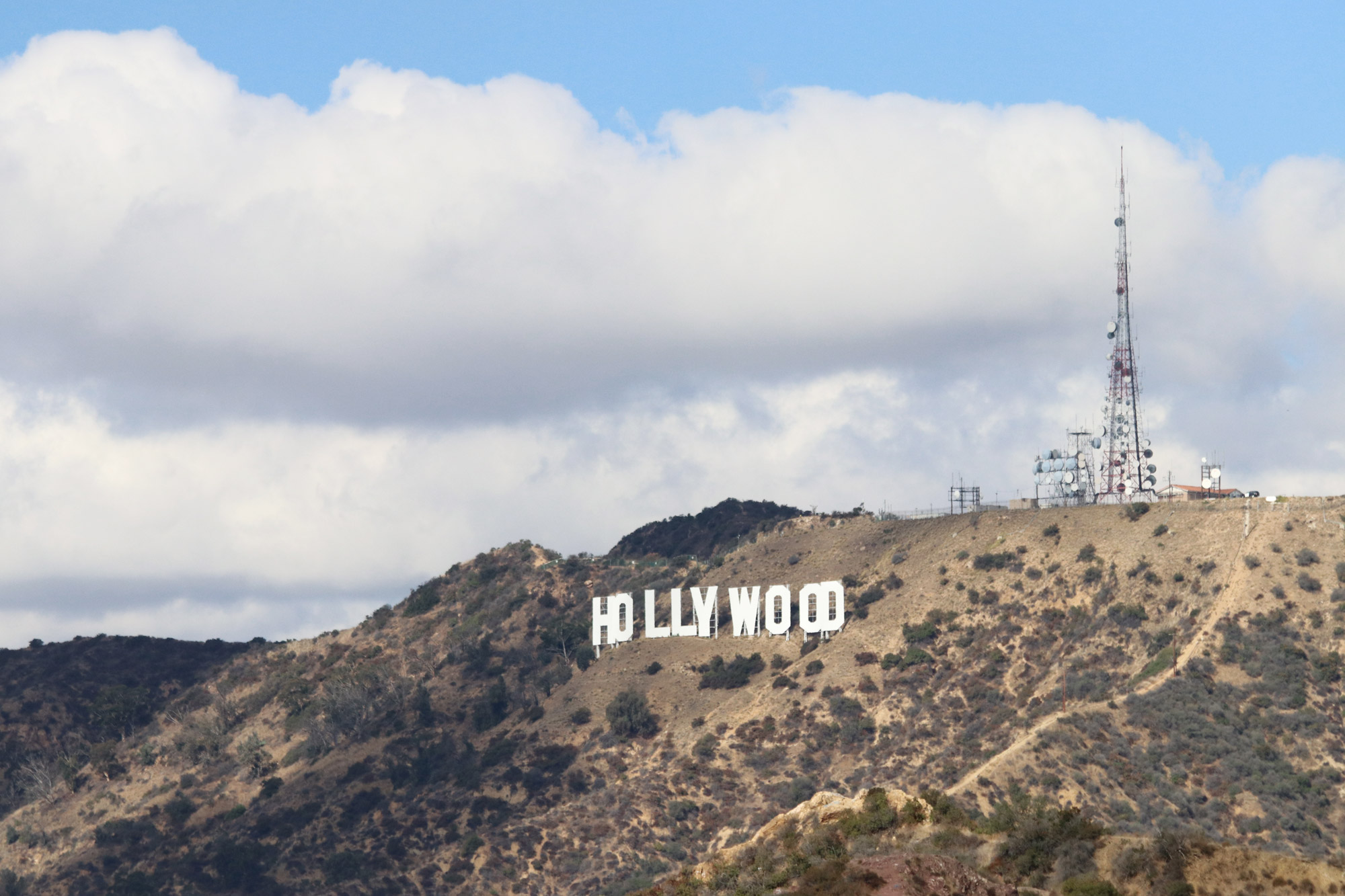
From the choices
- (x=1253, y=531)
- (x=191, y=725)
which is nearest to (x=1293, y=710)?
(x=1253, y=531)

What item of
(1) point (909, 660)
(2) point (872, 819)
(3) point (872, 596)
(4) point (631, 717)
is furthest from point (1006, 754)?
(4) point (631, 717)

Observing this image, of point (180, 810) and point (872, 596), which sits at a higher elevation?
point (872, 596)

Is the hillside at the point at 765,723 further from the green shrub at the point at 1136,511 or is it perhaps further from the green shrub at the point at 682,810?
the green shrub at the point at 1136,511

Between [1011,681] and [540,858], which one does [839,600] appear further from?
[540,858]

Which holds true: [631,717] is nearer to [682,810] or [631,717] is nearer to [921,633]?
[682,810]

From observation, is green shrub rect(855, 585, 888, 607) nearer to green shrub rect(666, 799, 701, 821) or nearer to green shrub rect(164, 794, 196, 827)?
green shrub rect(666, 799, 701, 821)

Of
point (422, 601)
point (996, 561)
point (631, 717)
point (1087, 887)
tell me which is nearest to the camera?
point (1087, 887)
